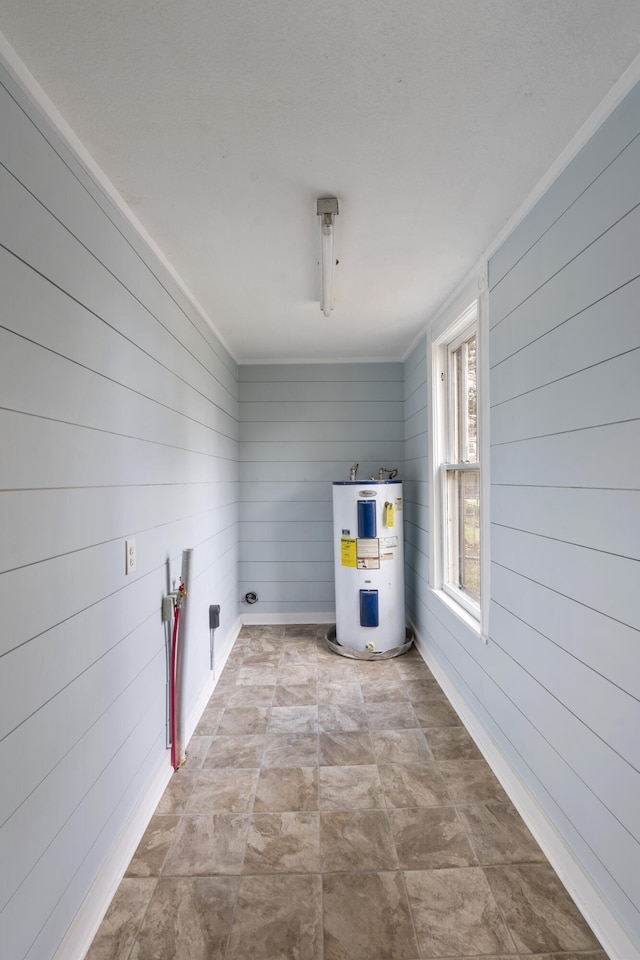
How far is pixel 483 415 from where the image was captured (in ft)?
7.02

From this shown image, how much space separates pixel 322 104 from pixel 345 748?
2605 millimetres

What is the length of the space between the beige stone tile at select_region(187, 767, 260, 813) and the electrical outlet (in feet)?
3.45

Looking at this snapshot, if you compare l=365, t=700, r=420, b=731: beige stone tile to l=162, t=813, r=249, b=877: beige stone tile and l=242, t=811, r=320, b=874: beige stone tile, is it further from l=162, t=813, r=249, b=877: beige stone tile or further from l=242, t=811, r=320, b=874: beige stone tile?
l=162, t=813, r=249, b=877: beige stone tile

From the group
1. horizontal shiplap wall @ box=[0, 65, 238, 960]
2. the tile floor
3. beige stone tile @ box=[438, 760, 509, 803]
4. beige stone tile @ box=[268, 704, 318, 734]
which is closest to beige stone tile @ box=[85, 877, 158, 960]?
the tile floor

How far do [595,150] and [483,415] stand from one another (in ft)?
3.46

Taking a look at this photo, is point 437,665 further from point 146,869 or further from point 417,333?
point 417,333

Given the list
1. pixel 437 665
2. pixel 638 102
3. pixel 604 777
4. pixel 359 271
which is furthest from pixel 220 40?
pixel 437 665

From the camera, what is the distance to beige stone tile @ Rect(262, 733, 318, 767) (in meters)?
2.14

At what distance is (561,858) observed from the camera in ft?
4.92

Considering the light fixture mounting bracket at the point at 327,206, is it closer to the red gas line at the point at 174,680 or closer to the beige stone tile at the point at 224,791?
the red gas line at the point at 174,680

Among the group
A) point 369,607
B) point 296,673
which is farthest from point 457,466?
point 296,673

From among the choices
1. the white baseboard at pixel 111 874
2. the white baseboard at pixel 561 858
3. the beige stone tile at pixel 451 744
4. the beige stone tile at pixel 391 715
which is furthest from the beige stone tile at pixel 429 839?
the white baseboard at pixel 111 874

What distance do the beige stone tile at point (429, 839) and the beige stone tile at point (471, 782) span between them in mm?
114

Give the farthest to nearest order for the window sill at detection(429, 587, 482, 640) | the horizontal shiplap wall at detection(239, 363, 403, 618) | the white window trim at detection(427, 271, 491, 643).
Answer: the horizontal shiplap wall at detection(239, 363, 403, 618)
the window sill at detection(429, 587, 482, 640)
the white window trim at detection(427, 271, 491, 643)
